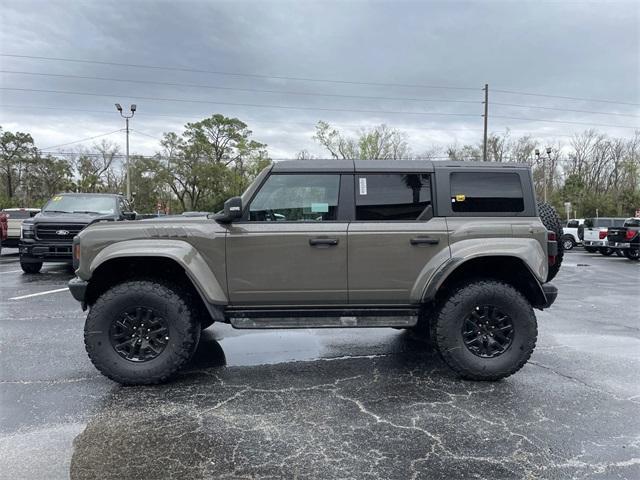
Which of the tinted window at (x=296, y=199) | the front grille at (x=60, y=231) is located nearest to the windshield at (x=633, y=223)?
the tinted window at (x=296, y=199)

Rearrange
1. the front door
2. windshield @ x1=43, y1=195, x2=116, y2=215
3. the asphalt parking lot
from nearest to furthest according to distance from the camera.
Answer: the asphalt parking lot → the front door → windshield @ x1=43, y1=195, x2=116, y2=215

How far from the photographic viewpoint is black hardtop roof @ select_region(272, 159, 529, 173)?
434 centimetres

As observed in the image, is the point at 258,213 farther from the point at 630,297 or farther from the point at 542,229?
the point at 630,297

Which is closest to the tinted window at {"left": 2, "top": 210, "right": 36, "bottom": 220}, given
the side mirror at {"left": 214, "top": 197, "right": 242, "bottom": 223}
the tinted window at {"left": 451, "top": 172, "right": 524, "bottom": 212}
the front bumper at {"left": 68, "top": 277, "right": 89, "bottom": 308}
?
the front bumper at {"left": 68, "top": 277, "right": 89, "bottom": 308}

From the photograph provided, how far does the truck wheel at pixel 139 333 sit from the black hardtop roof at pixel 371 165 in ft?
5.18

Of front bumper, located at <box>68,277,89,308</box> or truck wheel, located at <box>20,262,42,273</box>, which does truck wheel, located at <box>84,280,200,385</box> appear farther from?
truck wheel, located at <box>20,262,42,273</box>

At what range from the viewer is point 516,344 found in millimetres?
4172

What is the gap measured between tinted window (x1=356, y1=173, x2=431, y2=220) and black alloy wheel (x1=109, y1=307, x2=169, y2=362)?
2029 millimetres

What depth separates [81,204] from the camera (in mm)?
11773

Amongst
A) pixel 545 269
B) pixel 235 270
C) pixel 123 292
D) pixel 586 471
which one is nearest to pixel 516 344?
pixel 545 269

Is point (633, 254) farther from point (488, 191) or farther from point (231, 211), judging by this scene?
point (231, 211)

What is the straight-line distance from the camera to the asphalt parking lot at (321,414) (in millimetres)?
2820

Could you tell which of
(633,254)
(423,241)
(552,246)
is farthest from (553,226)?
(633,254)

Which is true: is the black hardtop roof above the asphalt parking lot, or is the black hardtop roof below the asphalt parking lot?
above
